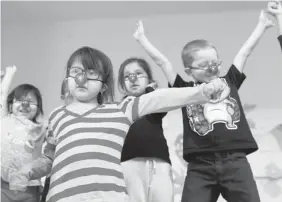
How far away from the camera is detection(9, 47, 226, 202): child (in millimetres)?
759

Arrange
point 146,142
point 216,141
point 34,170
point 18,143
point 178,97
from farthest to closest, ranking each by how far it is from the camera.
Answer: point 18,143 → point 146,142 → point 216,141 → point 34,170 → point 178,97

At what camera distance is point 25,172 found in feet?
2.77

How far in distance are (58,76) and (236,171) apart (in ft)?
4.36

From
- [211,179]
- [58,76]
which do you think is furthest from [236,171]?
[58,76]

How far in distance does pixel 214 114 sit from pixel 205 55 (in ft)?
0.60

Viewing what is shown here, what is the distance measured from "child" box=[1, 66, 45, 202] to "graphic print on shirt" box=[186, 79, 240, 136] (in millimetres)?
541

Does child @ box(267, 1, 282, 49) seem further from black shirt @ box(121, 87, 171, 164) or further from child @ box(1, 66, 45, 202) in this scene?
child @ box(1, 66, 45, 202)

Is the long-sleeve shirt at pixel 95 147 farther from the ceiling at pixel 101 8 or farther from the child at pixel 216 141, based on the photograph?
the ceiling at pixel 101 8

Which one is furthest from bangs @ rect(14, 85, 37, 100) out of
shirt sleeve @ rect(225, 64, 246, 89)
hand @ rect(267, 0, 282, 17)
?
hand @ rect(267, 0, 282, 17)

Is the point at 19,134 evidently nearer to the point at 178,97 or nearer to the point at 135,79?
the point at 135,79

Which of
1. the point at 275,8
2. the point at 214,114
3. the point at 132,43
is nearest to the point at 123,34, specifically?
the point at 132,43

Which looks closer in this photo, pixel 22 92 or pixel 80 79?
pixel 80 79

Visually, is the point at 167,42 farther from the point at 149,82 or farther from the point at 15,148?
the point at 15,148

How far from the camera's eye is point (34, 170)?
0.86m
